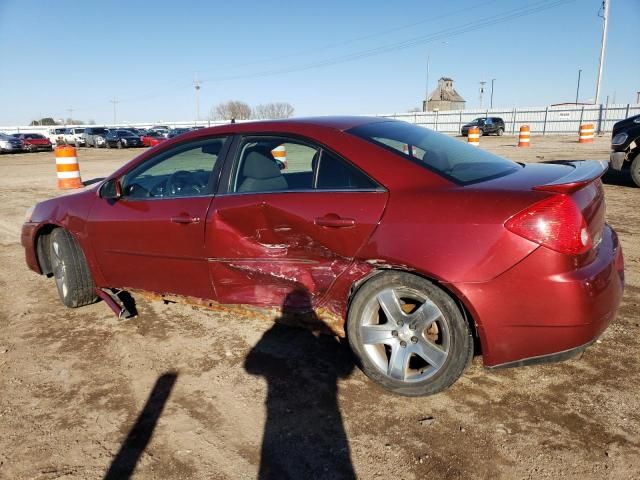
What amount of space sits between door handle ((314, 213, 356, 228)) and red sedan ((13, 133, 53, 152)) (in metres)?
36.3

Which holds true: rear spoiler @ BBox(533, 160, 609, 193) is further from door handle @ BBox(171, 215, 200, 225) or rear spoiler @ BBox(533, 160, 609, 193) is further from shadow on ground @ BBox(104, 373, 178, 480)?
shadow on ground @ BBox(104, 373, 178, 480)

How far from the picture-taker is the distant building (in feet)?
280

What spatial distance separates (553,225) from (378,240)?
0.83 meters

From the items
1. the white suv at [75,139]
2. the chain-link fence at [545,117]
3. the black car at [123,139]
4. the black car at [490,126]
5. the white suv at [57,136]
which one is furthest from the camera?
the white suv at [75,139]

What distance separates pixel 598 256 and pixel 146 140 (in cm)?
3550

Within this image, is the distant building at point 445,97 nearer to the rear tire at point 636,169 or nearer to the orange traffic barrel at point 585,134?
the orange traffic barrel at point 585,134

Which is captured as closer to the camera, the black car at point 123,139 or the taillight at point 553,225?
the taillight at point 553,225

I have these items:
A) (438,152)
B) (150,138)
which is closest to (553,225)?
(438,152)

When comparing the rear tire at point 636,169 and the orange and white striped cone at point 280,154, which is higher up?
the orange and white striped cone at point 280,154

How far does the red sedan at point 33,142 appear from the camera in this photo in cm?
3259

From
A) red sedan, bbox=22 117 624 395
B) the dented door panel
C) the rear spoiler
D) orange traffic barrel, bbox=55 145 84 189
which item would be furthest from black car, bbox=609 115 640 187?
orange traffic barrel, bbox=55 145 84 189

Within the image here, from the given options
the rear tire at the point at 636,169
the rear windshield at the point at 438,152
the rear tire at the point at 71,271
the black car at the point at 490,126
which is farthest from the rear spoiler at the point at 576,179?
the black car at the point at 490,126

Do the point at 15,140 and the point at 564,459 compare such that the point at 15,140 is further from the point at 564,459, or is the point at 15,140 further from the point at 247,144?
the point at 564,459

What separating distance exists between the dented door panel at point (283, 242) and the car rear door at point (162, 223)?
0.50 feet
